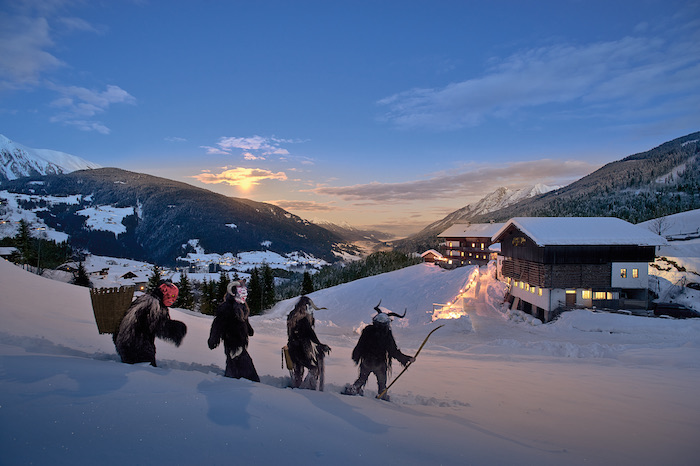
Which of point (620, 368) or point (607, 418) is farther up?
point (607, 418)

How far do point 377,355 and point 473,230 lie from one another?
56687 millimetres

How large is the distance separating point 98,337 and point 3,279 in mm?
6262

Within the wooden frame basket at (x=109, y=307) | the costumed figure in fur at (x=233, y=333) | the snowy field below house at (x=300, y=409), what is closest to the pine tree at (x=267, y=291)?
the snowy field below house at (x=300, y=409)

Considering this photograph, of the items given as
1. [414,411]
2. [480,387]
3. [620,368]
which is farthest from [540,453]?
[620,368]

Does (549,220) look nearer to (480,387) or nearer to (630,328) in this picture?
(630,328)

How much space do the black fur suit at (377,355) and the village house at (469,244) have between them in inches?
1932

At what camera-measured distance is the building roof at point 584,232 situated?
24.1 m

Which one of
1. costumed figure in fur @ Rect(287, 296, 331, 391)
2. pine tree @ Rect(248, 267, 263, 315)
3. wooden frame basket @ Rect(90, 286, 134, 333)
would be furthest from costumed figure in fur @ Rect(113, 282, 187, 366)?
pine tree @ Rect(248, 267, 263, 315)

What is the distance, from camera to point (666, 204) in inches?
3125

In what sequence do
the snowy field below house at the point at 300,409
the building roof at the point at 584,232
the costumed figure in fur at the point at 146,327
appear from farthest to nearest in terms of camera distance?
the building roof at the point at 584,232, the costumed figure in fur at the point at 146,327, the snowy field below house at the point at 300,409

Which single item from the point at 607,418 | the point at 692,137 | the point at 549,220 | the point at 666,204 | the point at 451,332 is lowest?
the point at 451,332

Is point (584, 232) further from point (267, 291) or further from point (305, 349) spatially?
point (267, 291)

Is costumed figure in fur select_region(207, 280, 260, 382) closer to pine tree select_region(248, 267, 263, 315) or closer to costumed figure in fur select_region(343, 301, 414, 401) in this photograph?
costumed figure in fur select_region(343, 301, 414, 401)

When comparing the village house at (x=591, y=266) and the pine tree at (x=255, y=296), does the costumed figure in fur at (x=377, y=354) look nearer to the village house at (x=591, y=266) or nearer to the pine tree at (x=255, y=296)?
the village house at (x=591, y=266)
